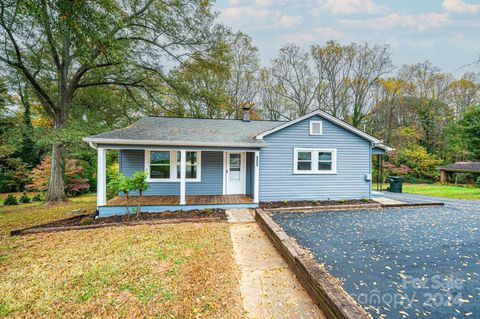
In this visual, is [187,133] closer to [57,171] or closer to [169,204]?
[169,204]

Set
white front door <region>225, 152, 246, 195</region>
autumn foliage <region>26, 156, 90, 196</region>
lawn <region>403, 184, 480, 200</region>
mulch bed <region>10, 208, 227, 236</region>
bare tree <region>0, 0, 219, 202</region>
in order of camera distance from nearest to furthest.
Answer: mulch bed <region>10, 208, 227, 236</region>, white front door <region>225, 152, 246, 195</region>, bare tree <region>0, 0, 219, 202</region>, lawn <region>403, 184, 480, 200</region>, autumn foliage <region>26, 156, 90, 196</region>

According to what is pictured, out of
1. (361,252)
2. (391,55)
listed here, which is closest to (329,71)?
(391,55)

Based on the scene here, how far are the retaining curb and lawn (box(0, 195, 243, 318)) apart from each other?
1.02 metres

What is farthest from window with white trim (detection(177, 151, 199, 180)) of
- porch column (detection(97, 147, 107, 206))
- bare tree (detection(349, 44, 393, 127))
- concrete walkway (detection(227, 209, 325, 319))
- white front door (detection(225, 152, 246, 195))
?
bare tree (detection(349, 44, 393, 127))

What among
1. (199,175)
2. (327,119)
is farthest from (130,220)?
(327,119)

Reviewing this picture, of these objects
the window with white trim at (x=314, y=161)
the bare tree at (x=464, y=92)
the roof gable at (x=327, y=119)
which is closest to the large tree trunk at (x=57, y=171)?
the roof gable at (x=327, y=119)

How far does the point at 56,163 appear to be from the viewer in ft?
34.5

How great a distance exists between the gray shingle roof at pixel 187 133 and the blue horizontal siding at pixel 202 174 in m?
0.98

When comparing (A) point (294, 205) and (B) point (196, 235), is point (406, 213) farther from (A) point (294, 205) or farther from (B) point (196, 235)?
(B) point (196, 235)

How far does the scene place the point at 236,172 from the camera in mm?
9180

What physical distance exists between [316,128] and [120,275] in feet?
26.7

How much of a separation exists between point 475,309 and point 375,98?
80.4 ft

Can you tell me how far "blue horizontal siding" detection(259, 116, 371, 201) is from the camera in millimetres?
8526

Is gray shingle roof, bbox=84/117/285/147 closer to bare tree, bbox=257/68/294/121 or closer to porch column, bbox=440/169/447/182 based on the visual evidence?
bare tree, bbox=257/68/294/121
